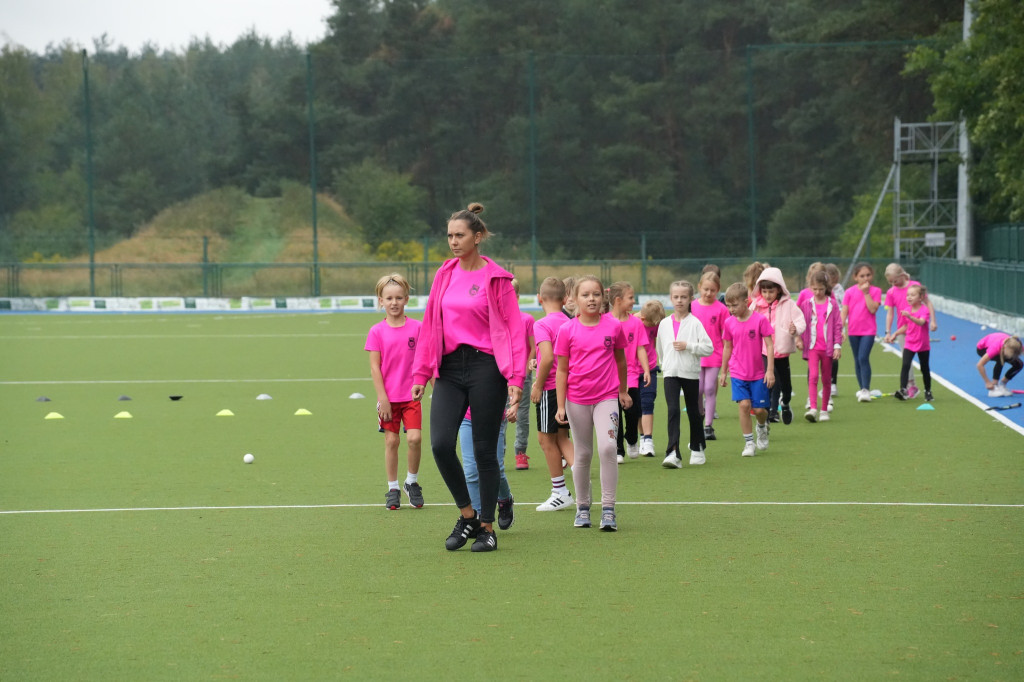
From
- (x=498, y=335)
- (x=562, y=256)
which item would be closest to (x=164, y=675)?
(x=498, y=335)

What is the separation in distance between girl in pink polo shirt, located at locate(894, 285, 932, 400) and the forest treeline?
107 feet

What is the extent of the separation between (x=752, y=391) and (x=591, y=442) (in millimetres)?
3651

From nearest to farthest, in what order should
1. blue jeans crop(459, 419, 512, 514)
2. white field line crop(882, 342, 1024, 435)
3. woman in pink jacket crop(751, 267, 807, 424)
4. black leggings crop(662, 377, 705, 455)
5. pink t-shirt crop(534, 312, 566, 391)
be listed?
blue jeans crop(459, 419, 512, 514)
pink t-shirt crop(534, 312, 566, 391)
black leggings crop(662, 377, 705, 455)
woman in pink jacket crop(751, 267, 807, 424)
white field line crop(882, 342, 1024, 435)

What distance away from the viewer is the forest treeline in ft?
173

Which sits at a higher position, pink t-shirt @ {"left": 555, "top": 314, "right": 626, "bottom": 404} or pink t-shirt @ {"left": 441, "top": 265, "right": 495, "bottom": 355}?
pink t-shirt @ {"left": 441, "top": 265, "right": 495, "bottom": 355}

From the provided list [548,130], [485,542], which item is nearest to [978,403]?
[485,542]

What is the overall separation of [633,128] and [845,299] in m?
42.2

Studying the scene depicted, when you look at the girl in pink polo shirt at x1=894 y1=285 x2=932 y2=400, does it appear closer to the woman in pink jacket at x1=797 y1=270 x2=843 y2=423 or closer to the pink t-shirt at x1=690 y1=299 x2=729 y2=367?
the woman in pink jacket at x1=797 y1=270 x2=843 y2=423

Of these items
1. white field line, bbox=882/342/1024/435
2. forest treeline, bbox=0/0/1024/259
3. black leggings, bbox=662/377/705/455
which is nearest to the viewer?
black leggings, bbox=662/377/705/455

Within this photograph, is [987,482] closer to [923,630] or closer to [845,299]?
[923,630]

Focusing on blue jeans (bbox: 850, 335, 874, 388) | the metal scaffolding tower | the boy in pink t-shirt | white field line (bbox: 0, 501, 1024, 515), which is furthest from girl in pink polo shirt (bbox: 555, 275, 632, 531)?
the metal scaffolding tower

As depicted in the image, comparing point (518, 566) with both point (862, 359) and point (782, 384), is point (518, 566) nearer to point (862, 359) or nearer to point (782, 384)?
point (782, 384)

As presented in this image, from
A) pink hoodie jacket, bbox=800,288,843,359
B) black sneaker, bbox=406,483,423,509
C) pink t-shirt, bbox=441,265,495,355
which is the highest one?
pink t-shirt, bbox=441,265,495,355

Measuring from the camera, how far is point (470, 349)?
748cm
